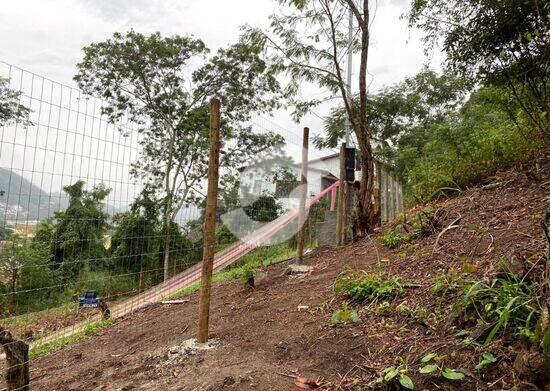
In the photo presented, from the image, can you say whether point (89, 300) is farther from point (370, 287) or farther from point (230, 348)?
point (370, 287)

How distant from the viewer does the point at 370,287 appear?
272 cm

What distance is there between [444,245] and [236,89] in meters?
12.0

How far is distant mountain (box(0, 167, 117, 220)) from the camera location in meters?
Answer: 2.53

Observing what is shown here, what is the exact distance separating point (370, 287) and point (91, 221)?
265 centimetres

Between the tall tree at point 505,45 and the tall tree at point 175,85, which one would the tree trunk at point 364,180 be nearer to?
the tall tree at point 505,45

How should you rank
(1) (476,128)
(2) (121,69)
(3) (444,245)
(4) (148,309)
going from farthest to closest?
(2) (121,69) → (1) (476,128) → (4) (148,309) → (3) (444,245)

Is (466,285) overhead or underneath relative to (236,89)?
underneath

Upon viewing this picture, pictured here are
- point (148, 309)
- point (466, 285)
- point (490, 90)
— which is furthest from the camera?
point (490, 90)

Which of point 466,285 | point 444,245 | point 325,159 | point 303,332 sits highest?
point 325,159

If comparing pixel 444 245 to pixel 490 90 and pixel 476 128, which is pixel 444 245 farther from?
pixel 476 128

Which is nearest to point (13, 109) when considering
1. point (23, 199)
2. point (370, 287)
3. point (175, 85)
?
point (23, 199)

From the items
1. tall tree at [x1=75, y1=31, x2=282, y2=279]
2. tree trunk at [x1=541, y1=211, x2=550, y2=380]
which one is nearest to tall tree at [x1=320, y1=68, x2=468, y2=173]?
tall tree at [x1=75, y1=31, x2=282, y2=279]

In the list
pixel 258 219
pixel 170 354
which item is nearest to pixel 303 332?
pixel 170 354

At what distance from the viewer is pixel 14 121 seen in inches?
102
